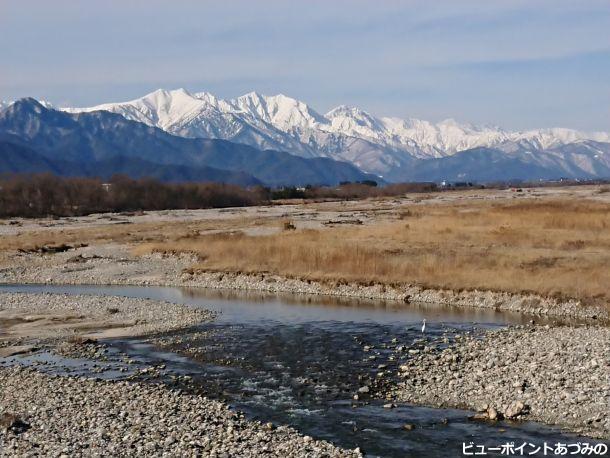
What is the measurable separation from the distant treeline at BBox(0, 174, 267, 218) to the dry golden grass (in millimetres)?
76862

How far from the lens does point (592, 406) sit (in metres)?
21.2

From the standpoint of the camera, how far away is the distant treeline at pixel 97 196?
464 ft

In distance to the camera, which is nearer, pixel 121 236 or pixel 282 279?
pixel 282 279

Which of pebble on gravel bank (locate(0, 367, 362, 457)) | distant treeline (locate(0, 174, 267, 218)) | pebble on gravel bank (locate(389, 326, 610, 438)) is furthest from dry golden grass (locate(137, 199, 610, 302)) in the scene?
distant treeline (locate(0, 174, 267, 218))

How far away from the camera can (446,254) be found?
56.7 m

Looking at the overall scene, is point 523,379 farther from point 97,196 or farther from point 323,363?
point 97,196

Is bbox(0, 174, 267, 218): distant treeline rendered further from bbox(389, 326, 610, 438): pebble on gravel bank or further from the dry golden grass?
bbox(389, 326, 610, 438): pebble on gravel bank

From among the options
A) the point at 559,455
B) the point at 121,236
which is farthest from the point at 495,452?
the point at 121,236

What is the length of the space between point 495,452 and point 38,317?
30.4 metres

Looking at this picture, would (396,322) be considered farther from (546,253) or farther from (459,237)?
(459,237)

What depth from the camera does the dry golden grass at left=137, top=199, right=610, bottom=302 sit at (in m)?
Answer: 46.4

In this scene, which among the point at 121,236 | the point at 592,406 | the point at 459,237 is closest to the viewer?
the point at 592,406

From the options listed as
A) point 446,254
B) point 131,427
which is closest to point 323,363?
point 131,427

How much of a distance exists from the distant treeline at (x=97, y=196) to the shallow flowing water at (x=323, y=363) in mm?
105653
